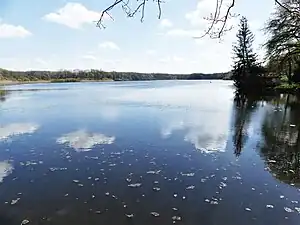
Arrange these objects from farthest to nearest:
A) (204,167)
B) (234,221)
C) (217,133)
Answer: (217,133) < (204,167) < (234,221)

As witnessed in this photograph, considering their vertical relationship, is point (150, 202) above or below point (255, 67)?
below

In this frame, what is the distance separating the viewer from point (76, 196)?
5586 mm

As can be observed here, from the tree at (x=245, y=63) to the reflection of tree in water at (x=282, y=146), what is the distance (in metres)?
20.2

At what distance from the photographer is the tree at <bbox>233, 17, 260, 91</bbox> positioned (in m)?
35.0

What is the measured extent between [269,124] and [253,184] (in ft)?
25.8

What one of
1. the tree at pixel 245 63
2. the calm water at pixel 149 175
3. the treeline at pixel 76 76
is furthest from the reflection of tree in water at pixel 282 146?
the treeline at pixel 76 76

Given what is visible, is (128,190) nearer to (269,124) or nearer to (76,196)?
(76,196)

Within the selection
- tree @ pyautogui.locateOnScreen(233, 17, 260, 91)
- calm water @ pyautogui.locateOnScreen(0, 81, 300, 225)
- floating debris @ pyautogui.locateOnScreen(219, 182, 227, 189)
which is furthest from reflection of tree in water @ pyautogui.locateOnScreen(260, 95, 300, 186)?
tree @ pyautogui.locateOnScreen(233, 17, 260, 91)

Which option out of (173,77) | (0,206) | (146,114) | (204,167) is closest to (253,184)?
(204,167)

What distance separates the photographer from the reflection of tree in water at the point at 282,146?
22.9 feet

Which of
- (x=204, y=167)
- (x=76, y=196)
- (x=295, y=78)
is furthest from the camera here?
(x=295, y=78)

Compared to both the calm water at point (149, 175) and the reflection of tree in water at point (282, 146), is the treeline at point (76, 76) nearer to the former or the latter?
the reflection of tree in water at point (282, 146)

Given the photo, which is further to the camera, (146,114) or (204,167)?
(146,114)

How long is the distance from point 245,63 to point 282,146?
2924 centimetres
